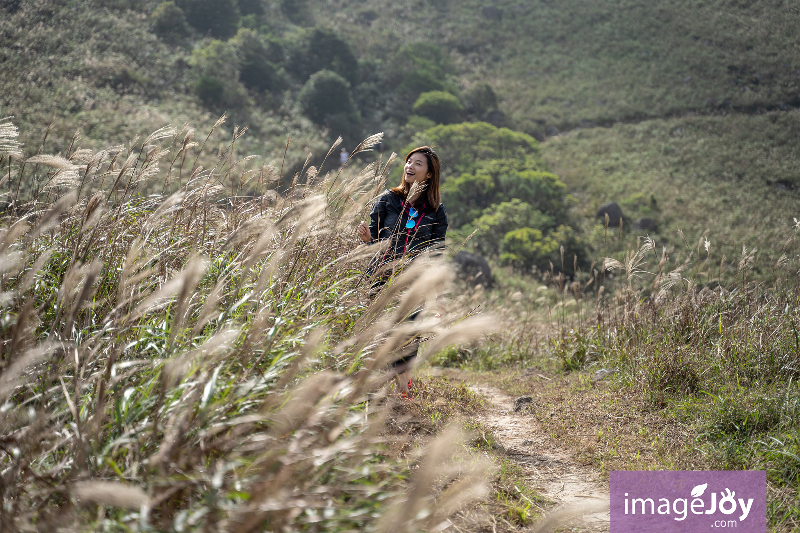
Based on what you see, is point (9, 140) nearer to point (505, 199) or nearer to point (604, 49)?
point (505, 199)

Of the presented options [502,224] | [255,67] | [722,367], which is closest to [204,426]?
[722,367]

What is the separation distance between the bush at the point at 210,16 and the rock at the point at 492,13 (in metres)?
23.0

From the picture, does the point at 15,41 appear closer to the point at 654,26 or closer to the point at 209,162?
the point at 209,162

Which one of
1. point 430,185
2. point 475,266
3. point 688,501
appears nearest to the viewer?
point 688,501

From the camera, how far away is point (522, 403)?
3.79 m

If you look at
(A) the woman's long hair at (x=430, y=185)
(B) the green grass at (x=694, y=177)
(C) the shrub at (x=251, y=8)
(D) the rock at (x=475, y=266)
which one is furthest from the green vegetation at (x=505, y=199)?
(C) the shrub at (x=251, y=8)

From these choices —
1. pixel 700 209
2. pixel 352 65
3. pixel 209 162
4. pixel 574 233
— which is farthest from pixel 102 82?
pixel 700 209

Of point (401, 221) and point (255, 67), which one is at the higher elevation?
point (255, 67)

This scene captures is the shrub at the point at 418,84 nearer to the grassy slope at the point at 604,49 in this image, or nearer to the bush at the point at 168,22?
the grassy slope at the point at 604,49

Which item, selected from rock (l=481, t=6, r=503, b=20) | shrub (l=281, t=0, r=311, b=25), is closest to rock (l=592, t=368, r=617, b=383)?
shrub (l=281, t=0, r=311, b=25)

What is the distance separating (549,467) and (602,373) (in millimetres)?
1652

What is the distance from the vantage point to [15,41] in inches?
775

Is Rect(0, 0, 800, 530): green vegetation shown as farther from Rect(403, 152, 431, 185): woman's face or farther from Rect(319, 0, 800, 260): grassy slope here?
Rect(403, 152, 431, 185): woman's face

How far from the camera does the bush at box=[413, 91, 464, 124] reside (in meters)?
29.3
